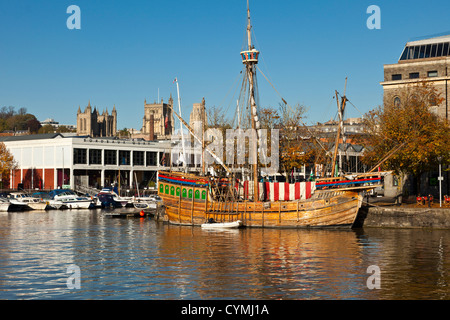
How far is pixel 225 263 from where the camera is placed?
33156 mm

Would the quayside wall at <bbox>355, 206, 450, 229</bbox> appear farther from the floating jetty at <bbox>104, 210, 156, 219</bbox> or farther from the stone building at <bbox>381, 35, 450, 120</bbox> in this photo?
the floating jetty at <bbox>104, 210, 156, 219</bbox>

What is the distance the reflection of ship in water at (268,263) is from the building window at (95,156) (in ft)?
237

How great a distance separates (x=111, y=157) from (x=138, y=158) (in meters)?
7.38

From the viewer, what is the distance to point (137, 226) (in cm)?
5847

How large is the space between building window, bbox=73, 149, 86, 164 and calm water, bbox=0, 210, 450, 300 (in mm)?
63821

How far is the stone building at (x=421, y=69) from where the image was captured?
75.2 metres

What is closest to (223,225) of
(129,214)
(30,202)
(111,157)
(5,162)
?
(129,214)

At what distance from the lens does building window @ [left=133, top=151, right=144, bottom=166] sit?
12781cm

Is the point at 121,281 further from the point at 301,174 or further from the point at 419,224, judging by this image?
the point at 301,174

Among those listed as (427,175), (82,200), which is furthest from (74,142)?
(427,175)

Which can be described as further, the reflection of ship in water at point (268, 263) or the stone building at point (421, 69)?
the stone building at point (421, 69)

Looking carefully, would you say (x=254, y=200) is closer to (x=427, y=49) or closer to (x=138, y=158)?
(x=427, y=49)

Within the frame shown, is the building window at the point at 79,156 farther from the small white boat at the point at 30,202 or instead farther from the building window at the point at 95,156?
the small white boat at the point at 30,202

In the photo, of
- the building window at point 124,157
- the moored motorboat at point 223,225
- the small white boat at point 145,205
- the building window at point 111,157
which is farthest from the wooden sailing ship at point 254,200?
the building window at point 124,157
